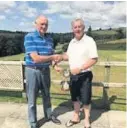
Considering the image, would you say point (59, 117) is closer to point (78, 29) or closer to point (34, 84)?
point (34, 84)

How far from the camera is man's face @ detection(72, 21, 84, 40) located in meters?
4.79

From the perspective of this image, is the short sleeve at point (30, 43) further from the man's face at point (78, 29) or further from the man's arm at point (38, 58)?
the man's face at point (78, 29)

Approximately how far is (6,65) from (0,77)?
378 mm

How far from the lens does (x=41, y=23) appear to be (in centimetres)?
476

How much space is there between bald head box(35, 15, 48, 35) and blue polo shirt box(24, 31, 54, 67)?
70 mm

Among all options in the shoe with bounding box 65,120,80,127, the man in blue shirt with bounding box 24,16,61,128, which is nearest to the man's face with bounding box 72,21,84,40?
the man in blue shirt with bounding box 24,16,61,128

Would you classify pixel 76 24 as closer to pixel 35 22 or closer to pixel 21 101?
pixel 35 22

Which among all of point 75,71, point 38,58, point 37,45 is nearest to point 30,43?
point 37,45

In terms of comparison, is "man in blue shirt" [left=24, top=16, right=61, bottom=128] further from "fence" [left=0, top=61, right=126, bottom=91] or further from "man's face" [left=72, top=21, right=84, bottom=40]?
"fence" [left=0, top=61, right=126, bottom=91]

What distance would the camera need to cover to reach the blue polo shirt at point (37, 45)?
4746 mm

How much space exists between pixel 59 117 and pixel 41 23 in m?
1.96

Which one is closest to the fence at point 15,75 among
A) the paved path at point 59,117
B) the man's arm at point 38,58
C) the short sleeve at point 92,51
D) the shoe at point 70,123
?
the paved path at point 59,117

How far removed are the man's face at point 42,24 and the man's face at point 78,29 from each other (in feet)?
1.44

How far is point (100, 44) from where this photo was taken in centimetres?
4488
